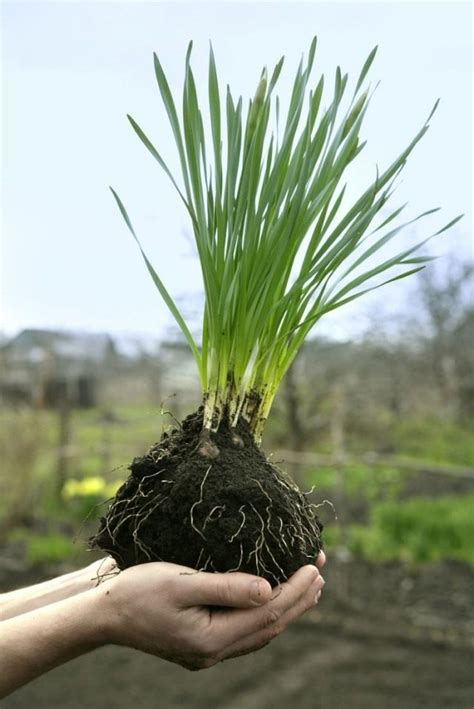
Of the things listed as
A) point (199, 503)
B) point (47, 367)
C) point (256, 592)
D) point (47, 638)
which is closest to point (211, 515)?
point (199, 503)

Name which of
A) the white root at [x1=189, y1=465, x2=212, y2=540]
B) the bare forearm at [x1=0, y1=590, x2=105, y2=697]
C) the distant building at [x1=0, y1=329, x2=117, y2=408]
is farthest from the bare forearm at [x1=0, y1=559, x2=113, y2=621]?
the distant building at [x1=0, y1=329, x2=117, y2=408]

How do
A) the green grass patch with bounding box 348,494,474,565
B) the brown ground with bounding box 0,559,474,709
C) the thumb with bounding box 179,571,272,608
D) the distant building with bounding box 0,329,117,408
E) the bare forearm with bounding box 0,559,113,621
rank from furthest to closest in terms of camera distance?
1. the distant building with bounding box 0,329,117,408
2. the green grass patch with bounding box 348,494,474,565
3. the brown ground with bounding box 0,559,474,709
4. the bare forearm with bounding box 0,559,113,621
5. the thumb with bounding box 179,571,272,608

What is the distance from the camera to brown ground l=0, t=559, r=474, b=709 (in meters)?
3.18

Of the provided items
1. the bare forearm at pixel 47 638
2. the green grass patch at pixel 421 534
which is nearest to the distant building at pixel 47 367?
the green grass patch at pixel 421 534

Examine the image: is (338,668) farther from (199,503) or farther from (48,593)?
(199,503)

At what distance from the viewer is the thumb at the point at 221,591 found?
94cm

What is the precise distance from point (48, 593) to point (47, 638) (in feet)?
0.60

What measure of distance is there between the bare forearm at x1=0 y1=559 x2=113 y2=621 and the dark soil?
146 mm

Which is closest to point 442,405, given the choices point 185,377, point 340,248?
point 185,377

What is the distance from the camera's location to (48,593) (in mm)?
1211

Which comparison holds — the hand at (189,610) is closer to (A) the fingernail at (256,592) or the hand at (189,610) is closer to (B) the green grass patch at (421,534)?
(A) the fingernail at (256,592)

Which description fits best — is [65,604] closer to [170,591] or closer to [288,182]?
[170,591]

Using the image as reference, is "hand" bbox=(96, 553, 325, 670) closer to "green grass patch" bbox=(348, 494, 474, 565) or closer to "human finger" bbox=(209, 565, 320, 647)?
"human finger" bbox=(209, 565, 320, 647)

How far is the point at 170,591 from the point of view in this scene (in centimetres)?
95
